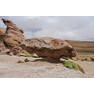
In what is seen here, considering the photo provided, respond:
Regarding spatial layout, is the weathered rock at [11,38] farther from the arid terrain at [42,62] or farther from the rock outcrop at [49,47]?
the rock outcrop at [49,47]

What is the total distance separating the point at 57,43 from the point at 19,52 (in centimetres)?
1253

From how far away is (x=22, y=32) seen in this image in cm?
2914

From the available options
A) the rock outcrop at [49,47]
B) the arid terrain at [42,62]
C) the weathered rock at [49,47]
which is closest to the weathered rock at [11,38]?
the arid terrain at [42,62]

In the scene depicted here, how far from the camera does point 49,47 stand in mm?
14531

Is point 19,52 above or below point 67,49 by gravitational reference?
below

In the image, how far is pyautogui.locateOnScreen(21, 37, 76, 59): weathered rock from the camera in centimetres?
1454

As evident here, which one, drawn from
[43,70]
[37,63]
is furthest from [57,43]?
[43,70]

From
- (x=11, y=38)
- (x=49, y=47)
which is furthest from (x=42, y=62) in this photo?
(x=11, y=38)

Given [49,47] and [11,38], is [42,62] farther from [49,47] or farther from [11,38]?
[11,38]

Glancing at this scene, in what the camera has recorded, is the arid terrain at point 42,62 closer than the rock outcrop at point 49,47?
Yes

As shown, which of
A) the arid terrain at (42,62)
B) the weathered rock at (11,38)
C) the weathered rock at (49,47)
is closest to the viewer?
the arid terrain at (42,62)

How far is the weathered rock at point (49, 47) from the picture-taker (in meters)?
14.5
